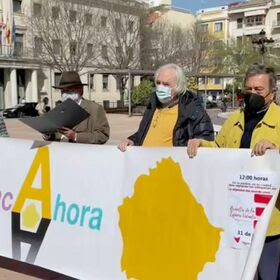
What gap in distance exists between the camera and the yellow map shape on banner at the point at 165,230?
3115 mm

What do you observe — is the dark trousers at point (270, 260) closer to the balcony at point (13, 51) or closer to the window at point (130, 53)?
the balcony at point (13, 51)

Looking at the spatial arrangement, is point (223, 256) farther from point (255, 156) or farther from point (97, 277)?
point (97, 277)

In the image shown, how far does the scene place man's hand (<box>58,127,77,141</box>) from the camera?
4102mm

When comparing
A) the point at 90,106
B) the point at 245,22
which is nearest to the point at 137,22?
the point at 245,22

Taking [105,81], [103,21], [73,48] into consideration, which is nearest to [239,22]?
[105,81]

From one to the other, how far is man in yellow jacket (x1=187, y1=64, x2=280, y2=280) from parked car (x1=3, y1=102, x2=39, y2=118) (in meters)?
34.1

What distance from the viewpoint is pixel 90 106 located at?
4.38 meters

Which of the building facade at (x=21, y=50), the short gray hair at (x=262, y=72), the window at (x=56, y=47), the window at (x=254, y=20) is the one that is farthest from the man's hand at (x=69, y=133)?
the window at (x=254, y=20)

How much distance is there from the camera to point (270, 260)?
9.98ft

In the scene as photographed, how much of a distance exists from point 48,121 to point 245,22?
7773 centimetres

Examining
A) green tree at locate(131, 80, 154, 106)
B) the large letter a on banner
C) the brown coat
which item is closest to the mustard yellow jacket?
the brown coat

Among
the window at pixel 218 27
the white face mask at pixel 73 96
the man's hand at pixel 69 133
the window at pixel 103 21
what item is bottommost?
the man's hand at pixel 69 133

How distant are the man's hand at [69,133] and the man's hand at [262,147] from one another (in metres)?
1.74

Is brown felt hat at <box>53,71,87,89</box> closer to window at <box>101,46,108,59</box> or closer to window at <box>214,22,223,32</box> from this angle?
window at <box>101,46,108,59</box>
